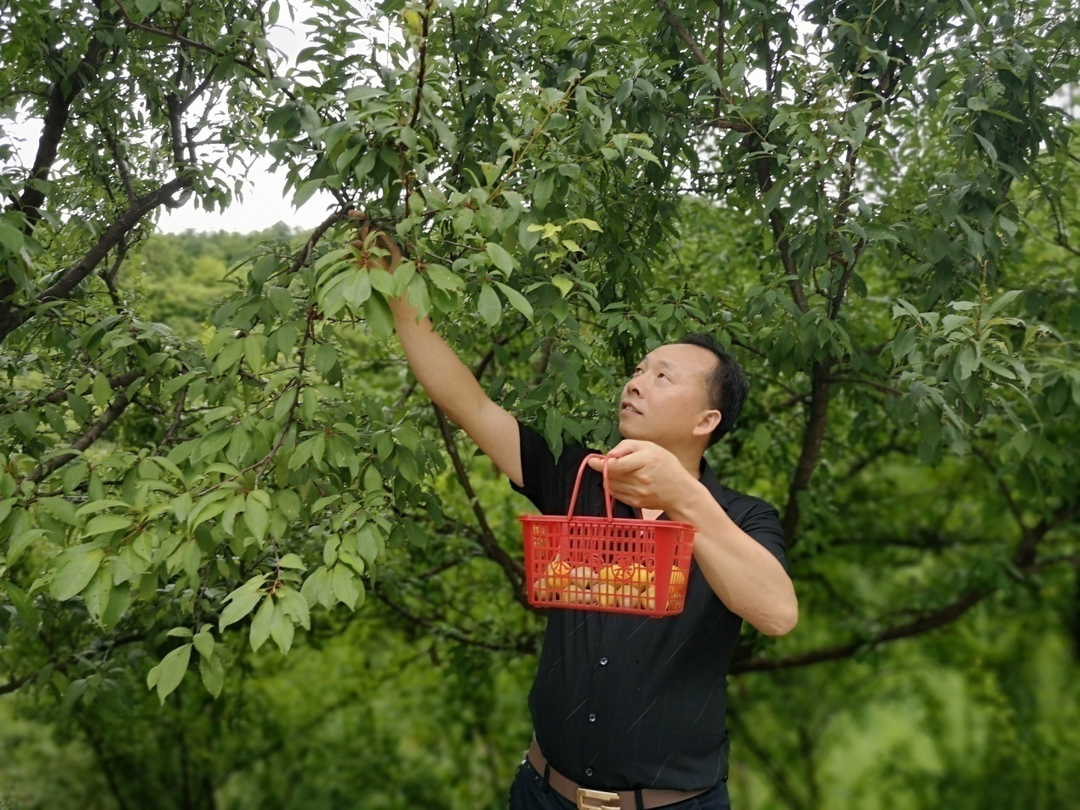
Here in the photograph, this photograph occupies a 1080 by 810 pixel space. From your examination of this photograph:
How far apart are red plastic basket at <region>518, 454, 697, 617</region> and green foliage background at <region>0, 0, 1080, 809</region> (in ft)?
1.04

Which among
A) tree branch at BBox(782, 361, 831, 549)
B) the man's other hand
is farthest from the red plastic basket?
tree branch at BBox(782, 361, 831, 549)

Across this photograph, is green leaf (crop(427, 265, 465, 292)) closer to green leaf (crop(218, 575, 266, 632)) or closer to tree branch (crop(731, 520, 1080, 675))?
green leaf (crop(218, 575, 266, 632))

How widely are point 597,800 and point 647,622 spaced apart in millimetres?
378

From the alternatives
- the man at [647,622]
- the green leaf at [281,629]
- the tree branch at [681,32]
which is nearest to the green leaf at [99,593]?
the green leaf at [281,629]

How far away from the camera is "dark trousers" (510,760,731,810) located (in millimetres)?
2205

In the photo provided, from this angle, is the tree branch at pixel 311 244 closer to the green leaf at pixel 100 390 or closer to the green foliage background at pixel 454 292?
the green foliage background at pixel 454 292

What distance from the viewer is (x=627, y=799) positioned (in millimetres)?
2166

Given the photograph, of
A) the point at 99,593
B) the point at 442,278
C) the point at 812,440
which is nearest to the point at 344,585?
the point at 99,593

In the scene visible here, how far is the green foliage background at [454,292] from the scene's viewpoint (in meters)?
2.02

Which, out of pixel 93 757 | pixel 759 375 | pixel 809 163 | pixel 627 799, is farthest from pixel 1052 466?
pixel 93 757

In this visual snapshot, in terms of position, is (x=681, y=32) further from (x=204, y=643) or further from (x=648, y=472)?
(x=204, y=643)

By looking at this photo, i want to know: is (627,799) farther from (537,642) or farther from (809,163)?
(537,642)

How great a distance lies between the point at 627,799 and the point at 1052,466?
8.48 ft

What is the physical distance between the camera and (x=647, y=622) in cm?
224
